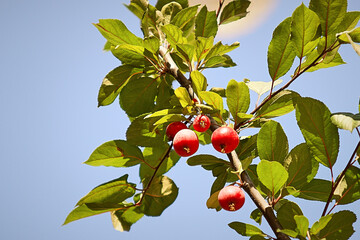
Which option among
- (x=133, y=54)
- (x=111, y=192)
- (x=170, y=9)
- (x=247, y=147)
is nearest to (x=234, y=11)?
(x=170, y=9)

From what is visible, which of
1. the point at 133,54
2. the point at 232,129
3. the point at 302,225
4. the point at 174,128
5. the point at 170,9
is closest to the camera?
the point at 302,225

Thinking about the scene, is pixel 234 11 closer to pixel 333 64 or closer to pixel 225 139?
pixel 333 64

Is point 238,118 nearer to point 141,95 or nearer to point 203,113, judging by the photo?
point 203,113

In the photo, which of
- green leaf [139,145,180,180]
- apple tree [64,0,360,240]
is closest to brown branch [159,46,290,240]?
apple tree [64,0,360,240]

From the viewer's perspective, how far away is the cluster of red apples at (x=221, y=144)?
2.46ft

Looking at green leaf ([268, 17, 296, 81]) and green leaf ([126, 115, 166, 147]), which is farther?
green leaf ([126, 115, 166, 147])

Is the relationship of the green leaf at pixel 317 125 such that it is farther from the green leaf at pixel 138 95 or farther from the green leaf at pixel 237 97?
the green leaf at pixel 138 95

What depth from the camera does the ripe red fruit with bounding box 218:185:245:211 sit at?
0.75 metres

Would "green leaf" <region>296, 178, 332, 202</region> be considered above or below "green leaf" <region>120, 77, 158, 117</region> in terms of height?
below

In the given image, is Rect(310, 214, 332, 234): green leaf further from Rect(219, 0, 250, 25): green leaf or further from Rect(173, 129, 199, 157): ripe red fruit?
Rect(219, 0, 250, 25): green leaf

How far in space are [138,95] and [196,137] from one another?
13.1 inches

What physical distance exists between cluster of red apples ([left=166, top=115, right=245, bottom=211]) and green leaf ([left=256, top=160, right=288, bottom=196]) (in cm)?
7

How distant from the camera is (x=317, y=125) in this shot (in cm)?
76

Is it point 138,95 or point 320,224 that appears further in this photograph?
point 138,95
